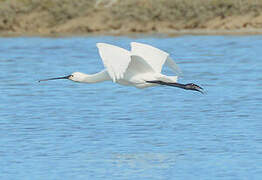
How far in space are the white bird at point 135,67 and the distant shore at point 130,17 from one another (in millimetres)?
16873

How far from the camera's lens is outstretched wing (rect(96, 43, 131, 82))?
10609 millimetres

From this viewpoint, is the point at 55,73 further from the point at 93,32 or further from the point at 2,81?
the point at 93,32

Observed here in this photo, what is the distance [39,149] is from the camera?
1130 cm

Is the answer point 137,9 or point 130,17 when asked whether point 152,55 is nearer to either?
point 130,17

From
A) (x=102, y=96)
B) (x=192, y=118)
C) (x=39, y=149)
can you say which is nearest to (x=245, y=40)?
(x=102, y=96)

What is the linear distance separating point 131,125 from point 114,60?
94.8 inches

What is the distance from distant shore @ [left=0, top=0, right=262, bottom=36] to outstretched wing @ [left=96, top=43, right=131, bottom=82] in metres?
18.0

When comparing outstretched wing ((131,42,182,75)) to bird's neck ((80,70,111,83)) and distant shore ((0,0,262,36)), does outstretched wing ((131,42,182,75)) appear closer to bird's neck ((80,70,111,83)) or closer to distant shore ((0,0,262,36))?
bird's neck ((80,70,111,83))

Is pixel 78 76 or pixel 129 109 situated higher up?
pixel 78 76

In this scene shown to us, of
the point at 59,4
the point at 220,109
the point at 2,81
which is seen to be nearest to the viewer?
the point at 220,109

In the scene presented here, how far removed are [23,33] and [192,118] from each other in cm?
1872

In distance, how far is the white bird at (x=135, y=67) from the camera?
10.8 metres

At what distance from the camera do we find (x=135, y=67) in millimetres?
11641

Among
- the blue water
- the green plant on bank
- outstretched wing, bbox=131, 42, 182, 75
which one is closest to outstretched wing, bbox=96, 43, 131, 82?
outstretched wing, bbox=131, 42, 182, 75
